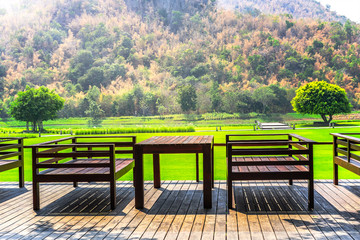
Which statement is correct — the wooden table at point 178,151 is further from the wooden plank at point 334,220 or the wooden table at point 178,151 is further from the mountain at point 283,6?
the mountain at point 283,6

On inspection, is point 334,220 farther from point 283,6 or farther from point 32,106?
point 283,6

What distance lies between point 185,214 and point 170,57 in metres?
46.5

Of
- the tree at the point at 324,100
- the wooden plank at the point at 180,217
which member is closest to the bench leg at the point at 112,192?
the wooden plank at the point at 180,217

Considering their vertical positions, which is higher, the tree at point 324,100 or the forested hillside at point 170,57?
the forested hillside at point 170,57

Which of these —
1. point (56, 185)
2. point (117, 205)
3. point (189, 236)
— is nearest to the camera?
point (189, 236)

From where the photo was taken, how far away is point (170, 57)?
1918 inches

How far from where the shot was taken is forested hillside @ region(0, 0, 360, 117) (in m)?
39.3

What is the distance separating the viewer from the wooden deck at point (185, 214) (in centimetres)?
271

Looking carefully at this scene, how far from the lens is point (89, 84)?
4653 cm

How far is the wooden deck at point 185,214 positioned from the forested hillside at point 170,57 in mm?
32917

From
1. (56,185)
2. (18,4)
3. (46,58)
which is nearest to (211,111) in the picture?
(46,58)

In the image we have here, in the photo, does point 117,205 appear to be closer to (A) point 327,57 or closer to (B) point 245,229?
(B) point 245,229

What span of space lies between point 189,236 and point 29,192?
2459mm

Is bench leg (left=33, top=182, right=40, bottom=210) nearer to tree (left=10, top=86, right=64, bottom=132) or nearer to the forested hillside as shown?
tree (left=10, top=86, right=64, bottom=132)
